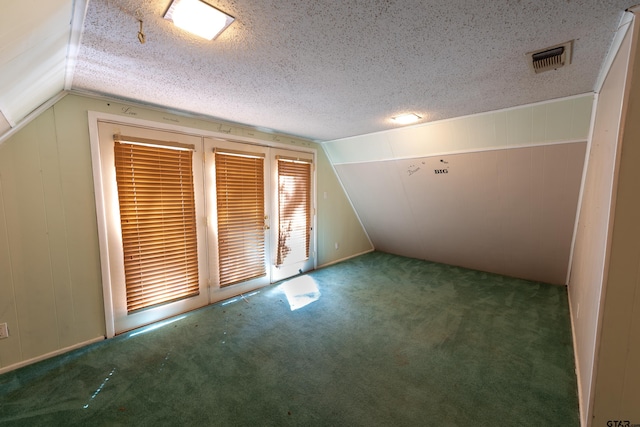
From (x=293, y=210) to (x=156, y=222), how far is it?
6.02 feet

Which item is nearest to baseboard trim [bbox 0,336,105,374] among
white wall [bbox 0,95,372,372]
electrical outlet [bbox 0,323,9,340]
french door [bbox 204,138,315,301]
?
white wall [bbox 0,95,372,372]

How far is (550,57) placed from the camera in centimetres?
156

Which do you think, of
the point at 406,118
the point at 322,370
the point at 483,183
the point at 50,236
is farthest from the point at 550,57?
the point at 50,236

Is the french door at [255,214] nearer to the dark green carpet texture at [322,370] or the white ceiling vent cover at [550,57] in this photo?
the dark green carpet texture at [322,370]

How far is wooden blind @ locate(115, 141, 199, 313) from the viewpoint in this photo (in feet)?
7.98

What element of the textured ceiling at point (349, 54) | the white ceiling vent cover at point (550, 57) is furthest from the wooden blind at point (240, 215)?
the white ceiling vent cover at point (550, 57)

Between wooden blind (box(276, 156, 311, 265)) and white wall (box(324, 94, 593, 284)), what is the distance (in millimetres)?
771

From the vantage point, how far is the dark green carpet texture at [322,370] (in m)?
1.62

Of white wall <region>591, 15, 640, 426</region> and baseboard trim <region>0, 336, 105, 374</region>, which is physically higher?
white wall <region>591, 15, 640, 426</region>

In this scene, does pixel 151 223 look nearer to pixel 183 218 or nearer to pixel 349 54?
pixel 183 218

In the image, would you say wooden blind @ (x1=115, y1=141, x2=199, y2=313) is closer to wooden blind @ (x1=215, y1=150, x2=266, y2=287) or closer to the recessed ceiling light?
wooden blind @ (x1=215, y1=150, x2=266, y2=287)

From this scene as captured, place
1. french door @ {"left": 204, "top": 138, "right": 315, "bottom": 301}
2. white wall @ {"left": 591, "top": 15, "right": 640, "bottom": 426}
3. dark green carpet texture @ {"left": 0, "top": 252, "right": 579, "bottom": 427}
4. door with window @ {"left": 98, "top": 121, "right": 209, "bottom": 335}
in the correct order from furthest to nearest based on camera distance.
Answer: french door @ {"left": 204, "top": 138, "right": 315, "bottom": 301}, door with window @ {"left": 98, "top": 121, "right": 209, "bottom": 335}, dark green carpet texture @ {"left": 0, "top": 252, "right": 579, "bottom": 427}, white wall @ {"left": 591, "top": 15, "right": 640, "bottom": 426}

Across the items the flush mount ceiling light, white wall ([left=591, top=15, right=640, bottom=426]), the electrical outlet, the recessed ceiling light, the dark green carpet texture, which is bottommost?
the dark green carpet texture

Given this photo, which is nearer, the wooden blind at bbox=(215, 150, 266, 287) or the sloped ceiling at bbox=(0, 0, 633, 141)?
the sloped ceiling at bbox=(0, 0, 633, 141)
